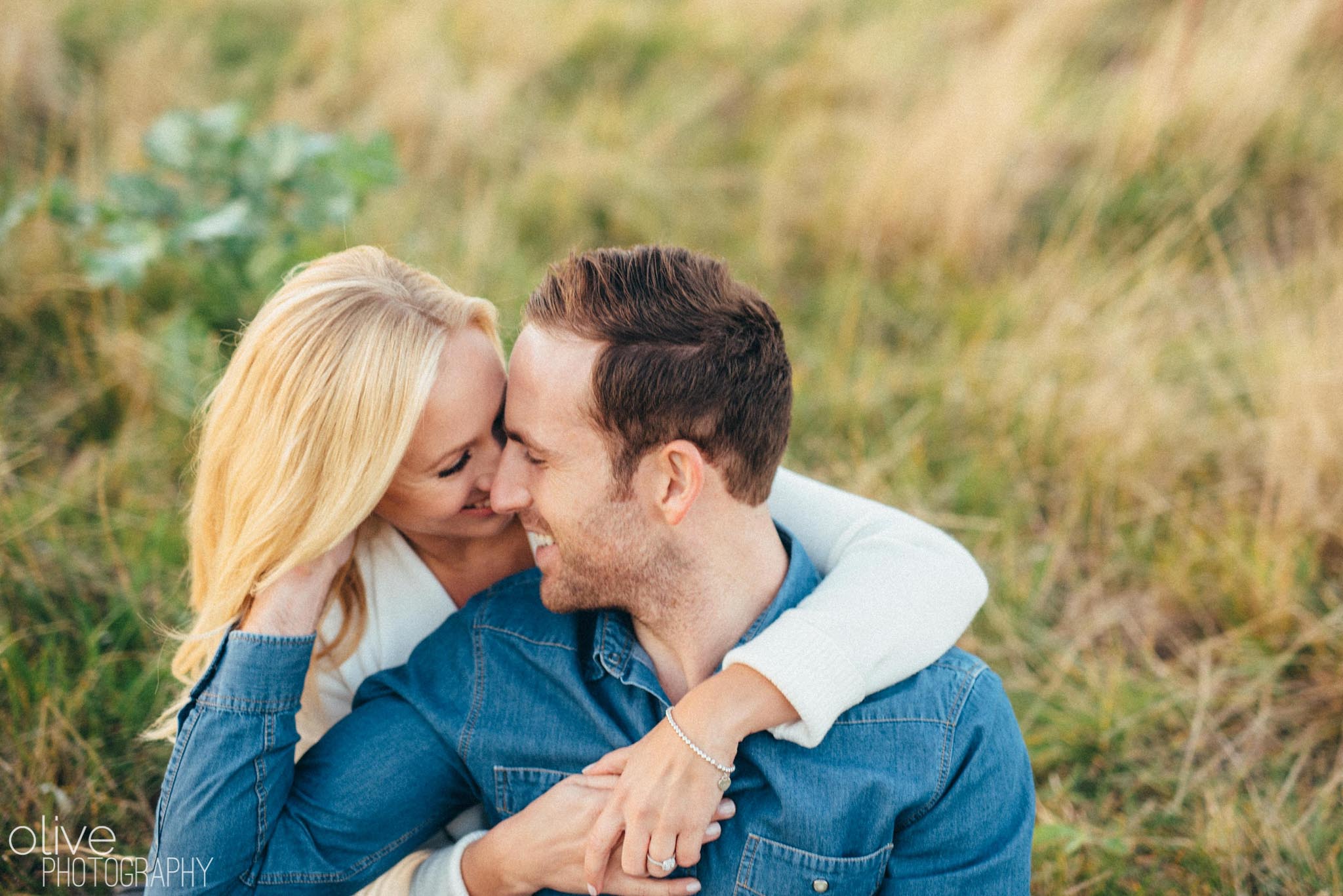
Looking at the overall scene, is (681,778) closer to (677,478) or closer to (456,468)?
(677,478)

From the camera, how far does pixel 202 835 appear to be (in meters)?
2.08

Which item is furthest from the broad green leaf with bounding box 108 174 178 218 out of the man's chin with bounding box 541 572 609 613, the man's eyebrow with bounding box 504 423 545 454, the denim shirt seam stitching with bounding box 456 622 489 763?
the man's chin with bounding box 541 572 609 613

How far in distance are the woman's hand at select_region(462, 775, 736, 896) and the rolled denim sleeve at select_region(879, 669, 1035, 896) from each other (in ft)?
1.27

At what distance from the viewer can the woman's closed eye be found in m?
2.38

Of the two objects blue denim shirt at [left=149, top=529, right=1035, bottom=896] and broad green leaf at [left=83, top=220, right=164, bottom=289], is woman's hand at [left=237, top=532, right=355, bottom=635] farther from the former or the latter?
broad green leaf at [left=83, top=220, right=164, bottom=289]

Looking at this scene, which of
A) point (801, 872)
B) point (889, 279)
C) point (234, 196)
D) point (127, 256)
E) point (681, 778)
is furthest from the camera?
point (889, 279)

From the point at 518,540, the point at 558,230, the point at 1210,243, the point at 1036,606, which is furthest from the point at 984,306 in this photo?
the point at 518,540

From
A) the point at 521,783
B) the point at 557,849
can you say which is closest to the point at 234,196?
the point at 521,783

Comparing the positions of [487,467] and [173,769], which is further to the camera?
[487,467]

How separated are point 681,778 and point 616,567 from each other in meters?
0.47

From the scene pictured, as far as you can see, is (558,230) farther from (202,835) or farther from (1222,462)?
(202,835)

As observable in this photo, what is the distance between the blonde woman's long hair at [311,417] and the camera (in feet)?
7.21

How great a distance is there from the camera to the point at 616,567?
2271 millimetres

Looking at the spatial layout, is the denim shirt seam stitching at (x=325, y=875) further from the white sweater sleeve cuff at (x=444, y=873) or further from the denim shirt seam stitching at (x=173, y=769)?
the denim shirt seam stitching at (x=173, y=769)
